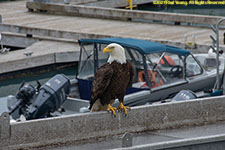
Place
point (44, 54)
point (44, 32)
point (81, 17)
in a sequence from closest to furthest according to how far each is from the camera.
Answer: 1. point (44, 54)
2. point (44, 32)
3. point (81, 17)

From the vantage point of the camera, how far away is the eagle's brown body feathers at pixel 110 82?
22.2ft

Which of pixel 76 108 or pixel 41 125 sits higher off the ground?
pixel 41 125

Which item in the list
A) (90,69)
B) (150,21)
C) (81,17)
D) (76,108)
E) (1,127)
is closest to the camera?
(1,127)

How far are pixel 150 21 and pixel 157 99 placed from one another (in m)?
9.35

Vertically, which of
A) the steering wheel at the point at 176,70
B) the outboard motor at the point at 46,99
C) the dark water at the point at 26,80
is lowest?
the dark water at the point at 26,80

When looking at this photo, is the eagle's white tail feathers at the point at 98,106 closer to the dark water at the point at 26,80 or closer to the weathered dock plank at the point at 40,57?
the dark water at the point at 26,80

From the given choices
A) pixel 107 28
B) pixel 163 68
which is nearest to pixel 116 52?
pixel 163 68

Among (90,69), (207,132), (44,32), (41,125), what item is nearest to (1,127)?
(41,125)

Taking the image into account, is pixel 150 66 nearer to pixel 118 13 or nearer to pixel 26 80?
pixel 26 80

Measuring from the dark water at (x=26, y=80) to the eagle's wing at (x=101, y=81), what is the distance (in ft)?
28.3

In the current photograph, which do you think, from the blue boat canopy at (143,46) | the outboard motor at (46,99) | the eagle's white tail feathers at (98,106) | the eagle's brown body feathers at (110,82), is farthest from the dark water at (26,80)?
Result: the eagle's brown body feathers at (110,82)

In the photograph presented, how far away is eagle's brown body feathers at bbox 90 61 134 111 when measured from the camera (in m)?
6.78

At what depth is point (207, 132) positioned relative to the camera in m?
6.82

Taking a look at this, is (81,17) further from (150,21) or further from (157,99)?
(157,99)
